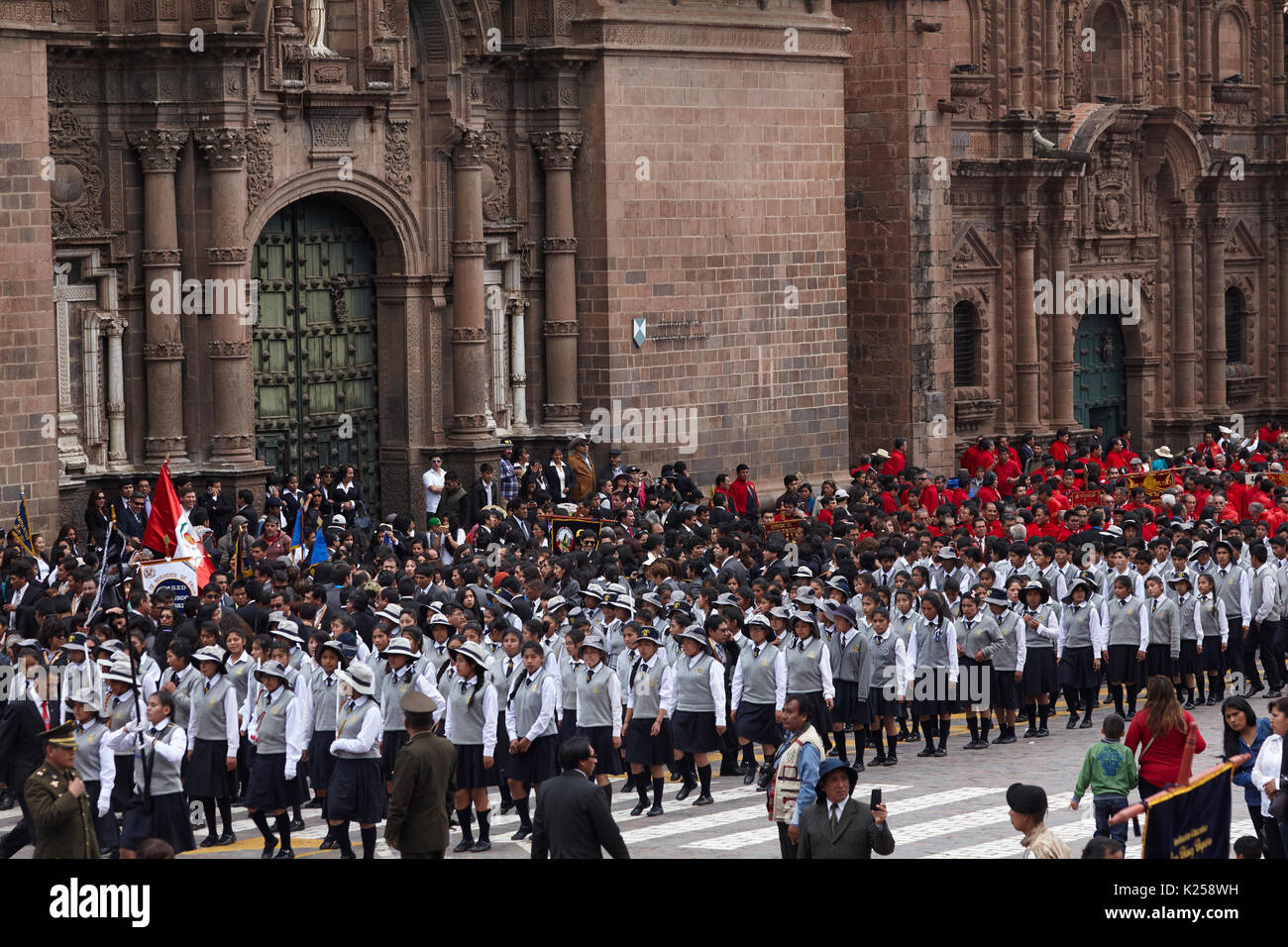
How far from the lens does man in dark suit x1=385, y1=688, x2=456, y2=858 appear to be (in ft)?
47.2

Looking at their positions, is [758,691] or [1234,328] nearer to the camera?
[758,691]

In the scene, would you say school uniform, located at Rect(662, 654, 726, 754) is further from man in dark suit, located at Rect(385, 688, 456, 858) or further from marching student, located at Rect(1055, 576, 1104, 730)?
man in dark suit, located at Rect(385, 688, 456, 858)

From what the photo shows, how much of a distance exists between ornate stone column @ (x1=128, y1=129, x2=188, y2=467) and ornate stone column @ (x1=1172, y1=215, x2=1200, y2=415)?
956 inches

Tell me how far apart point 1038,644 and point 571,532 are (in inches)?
291

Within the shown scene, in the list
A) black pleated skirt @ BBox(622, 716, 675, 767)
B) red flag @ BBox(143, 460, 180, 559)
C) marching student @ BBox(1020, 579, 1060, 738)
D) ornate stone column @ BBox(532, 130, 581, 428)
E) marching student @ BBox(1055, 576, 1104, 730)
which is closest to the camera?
black pleated skirt @ BBox(622, 716, 675, 767)

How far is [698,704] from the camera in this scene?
19.8m

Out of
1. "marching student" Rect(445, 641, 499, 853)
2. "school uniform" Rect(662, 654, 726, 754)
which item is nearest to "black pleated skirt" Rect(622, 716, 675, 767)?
"school uniform" Rect(662, 654, 726, 754)

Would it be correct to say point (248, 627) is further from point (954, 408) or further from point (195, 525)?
point (954, 408)

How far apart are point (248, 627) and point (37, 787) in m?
6.99

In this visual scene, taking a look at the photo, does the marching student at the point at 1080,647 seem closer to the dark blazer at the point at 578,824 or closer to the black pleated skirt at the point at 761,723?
the black pleated skirt at the point at 761,723

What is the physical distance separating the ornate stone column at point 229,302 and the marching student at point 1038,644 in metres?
11.4

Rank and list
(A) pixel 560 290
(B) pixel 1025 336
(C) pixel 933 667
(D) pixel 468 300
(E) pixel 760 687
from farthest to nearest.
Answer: (B) pixel 1025 336, (A) pixel 560 290, (D) pixel 468 300, (C) pixel 933 667, (E) pixel 760 687

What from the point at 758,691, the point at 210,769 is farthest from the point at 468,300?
the point at 210,769

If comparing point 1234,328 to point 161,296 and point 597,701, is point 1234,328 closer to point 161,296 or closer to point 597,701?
point 161,296
